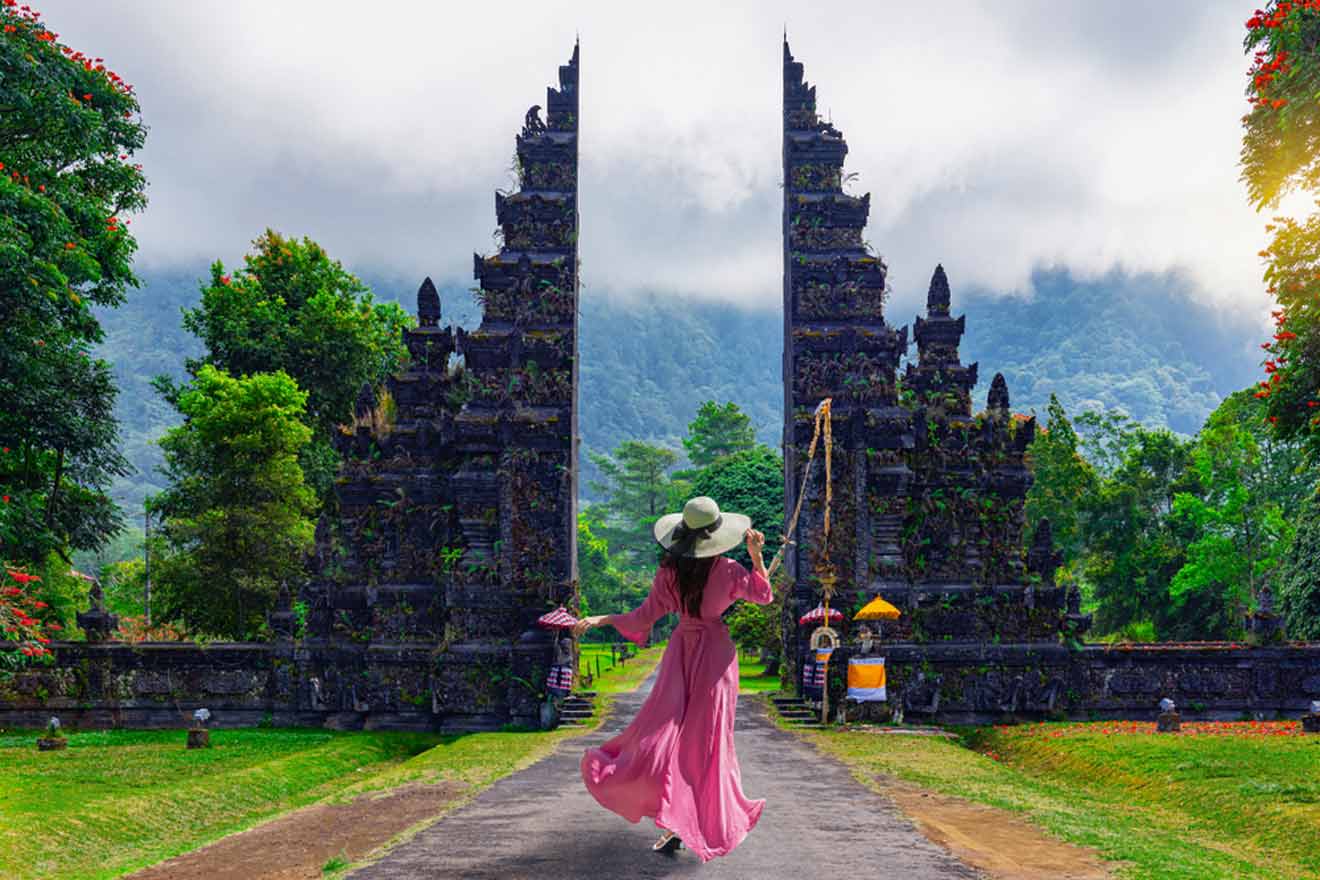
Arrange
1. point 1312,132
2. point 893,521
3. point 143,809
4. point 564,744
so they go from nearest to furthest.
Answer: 1. point 1312,132
2. point 143,809
3. point 564,744
4. point 893,521

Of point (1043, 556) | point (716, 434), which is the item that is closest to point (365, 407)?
point (1043, 556)

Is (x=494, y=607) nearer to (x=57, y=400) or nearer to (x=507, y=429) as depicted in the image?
(x=507, y=429)

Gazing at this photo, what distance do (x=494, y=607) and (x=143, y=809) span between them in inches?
427

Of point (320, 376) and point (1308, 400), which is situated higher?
point (320, 376)

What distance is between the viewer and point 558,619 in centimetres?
2298

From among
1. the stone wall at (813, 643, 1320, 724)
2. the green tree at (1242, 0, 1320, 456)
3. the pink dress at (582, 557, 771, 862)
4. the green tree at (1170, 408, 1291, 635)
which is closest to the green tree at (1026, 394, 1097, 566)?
the green tree at (1170, 408, 1291, 635)

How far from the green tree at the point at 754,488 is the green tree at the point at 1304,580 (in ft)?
69.3

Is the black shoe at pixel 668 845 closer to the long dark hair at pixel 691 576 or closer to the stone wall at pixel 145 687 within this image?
the long dark hair at pixel 691 576

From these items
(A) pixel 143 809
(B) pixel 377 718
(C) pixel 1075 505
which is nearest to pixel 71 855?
(A) pixel 143 809

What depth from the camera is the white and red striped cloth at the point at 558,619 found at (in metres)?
22.7

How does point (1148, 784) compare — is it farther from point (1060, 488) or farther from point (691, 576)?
point (1060, 488)

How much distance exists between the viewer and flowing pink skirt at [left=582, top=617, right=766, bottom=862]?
25.9 feet

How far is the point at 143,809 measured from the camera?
1405cm

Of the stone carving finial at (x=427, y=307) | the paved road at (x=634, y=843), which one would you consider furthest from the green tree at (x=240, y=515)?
the paved road at (x=634, y=843)
